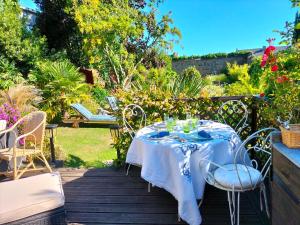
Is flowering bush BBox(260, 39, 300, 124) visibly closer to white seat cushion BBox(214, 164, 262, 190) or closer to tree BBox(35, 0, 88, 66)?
white seat cushion BBox(214, 164, 262, 190)

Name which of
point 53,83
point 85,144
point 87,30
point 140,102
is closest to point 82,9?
point 87,30

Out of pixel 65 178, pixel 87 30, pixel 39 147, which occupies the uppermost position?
pixel 87 30

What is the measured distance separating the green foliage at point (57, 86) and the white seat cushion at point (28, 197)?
6.01 m

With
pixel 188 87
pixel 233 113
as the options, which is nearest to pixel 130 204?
pixel 233 113

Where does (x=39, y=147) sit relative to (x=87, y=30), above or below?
below

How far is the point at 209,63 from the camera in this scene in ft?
64.2

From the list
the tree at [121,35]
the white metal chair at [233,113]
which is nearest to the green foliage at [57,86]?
the tree at [121,35]

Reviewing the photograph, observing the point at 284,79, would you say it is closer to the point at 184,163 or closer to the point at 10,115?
the point at 184,163

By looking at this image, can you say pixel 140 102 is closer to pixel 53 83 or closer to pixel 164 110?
pixel 164 110

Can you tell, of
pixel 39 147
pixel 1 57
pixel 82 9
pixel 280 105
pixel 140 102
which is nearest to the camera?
pixel 280 105

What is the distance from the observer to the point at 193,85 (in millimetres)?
6148

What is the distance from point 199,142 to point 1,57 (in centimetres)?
789

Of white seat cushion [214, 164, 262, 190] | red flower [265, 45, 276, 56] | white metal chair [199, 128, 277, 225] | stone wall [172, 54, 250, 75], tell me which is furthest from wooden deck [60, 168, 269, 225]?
stone wall [172, 54, 250, 75]

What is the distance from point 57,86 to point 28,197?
22.8 feet
